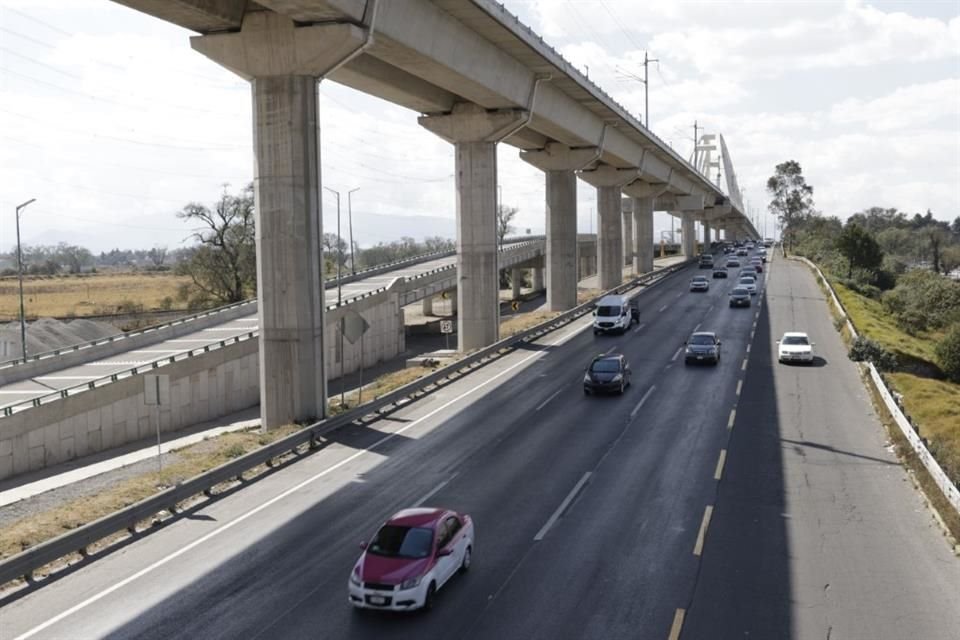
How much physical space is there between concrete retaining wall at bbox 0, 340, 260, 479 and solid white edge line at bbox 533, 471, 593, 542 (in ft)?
70.7

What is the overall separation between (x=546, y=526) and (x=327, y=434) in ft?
38.0

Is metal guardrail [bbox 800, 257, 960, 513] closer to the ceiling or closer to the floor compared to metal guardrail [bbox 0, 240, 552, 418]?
closer to the floor

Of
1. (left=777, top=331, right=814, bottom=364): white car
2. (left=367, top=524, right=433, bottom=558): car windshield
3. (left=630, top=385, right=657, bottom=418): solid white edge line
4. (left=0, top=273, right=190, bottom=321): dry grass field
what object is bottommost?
(left=630, top=385, right=657, bottom=418): solid white edge line

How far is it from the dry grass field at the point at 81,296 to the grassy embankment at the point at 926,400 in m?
71.0

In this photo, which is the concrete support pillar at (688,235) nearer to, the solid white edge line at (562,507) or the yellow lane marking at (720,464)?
the yellow lane marking at (720,464)

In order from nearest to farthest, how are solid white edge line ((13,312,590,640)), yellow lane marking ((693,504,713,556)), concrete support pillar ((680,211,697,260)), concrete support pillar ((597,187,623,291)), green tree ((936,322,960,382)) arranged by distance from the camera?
solid white edge line ((13,312,590,640))
yellow lane marking ((693,504,713,556))
green tree ((936,322,960,382))
concrete support pillar ((597,187,623,291))
concrete support pillar ((680,211,697,260))

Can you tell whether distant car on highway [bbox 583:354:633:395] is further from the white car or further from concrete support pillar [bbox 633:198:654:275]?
concrete support pillar [bbox 633:198:654:275]

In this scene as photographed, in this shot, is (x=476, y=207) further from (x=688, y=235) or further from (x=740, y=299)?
(x=688, y=235)

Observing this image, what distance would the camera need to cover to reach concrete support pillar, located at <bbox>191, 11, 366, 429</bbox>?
29.2 metres

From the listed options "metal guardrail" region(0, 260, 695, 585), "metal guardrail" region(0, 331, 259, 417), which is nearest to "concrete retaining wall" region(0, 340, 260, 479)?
"metal guardrail" region(0, 331, 259, 417)

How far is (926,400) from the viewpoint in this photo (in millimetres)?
37938

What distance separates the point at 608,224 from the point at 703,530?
65.1 m

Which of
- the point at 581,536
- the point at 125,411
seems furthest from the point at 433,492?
the point at 125,411

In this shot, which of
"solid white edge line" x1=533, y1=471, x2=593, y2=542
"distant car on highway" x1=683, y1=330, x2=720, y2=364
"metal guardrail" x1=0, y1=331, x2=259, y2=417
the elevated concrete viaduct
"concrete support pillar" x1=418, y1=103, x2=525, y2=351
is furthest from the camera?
"concrete support pillar" x1=418, y1=103, x2=525, y2=351
